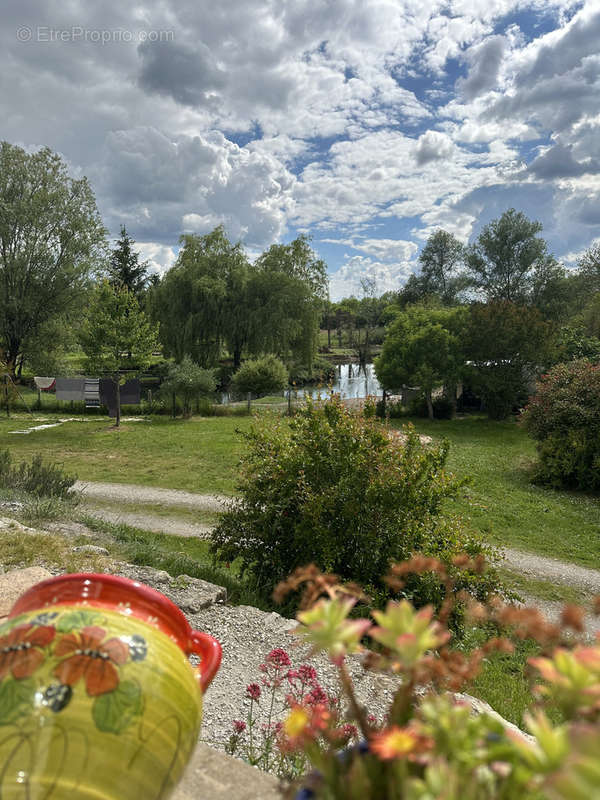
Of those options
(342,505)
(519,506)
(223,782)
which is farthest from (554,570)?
(223,782)

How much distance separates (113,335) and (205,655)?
63.3 feet

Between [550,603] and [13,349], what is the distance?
26.2 m

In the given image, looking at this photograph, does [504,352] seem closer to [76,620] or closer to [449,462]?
[449,462]

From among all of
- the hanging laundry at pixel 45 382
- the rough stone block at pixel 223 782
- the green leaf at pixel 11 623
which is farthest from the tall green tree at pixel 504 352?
the green leaf at pixel 11 623

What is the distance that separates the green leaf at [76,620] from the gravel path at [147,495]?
9.67 metres

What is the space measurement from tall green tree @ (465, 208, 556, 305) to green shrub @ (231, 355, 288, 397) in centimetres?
2201

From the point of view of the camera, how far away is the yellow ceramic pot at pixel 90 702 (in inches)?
38.5

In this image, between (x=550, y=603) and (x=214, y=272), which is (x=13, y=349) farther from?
(x=550, y=603)

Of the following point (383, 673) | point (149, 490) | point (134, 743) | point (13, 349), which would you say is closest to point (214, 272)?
point (13, 349)

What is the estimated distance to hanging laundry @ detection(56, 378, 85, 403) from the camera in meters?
25.8

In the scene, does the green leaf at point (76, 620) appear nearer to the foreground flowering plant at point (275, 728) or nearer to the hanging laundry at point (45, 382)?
the foreground flowering plant at point (275, 728)

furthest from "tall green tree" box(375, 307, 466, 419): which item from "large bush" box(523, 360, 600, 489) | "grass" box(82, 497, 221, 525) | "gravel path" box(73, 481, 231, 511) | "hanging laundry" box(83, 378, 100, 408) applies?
"grass" box(82, 497, 221, 525)

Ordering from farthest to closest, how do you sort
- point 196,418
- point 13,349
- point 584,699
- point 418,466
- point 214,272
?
point 214,272, point 13,349, point 196,418, point 418,466, point 584,699

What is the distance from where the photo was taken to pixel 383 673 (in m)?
3.71
